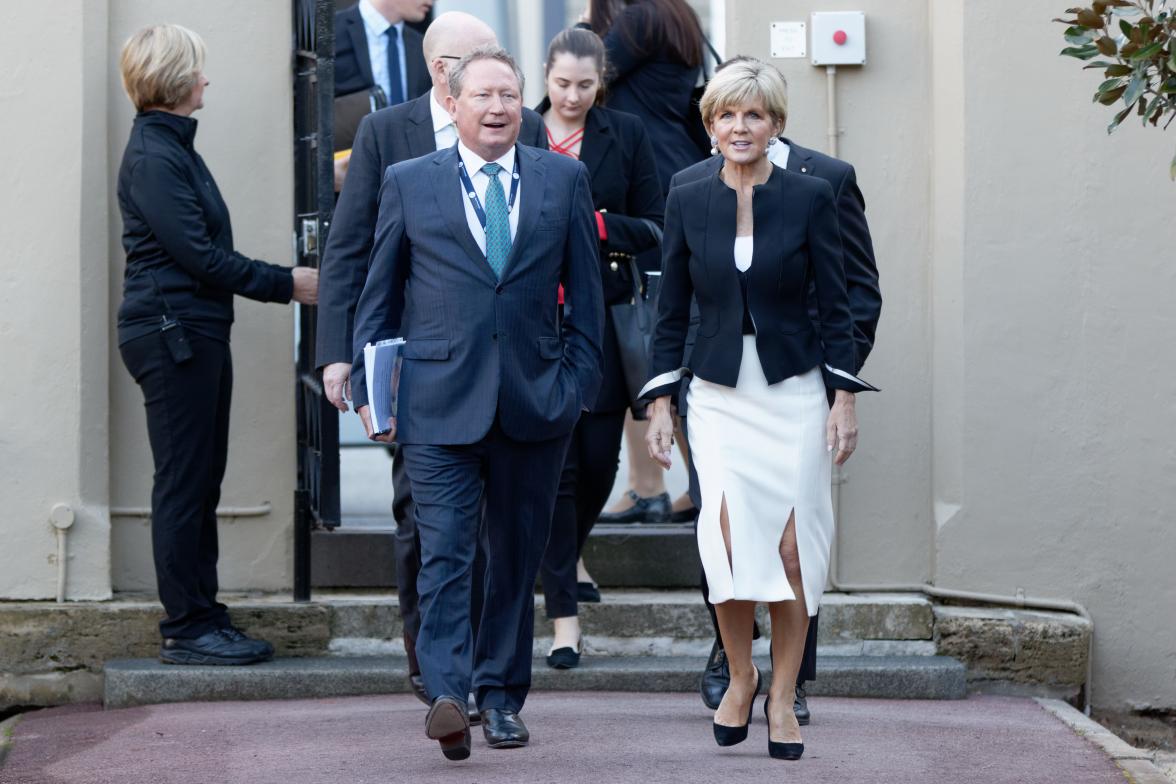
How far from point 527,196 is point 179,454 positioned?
2060mm

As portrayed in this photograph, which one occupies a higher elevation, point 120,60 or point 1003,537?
point 120,60

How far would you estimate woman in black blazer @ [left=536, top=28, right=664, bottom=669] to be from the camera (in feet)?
22.2

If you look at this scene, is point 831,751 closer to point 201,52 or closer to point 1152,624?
point 1152,624

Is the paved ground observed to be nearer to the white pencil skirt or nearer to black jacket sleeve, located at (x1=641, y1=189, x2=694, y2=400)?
the white pencil skirt

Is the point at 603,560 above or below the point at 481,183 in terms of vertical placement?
below

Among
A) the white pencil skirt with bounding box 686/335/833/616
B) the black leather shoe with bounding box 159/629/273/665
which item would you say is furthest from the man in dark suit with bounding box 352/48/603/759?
the black leather shoe with bounding box 159/629/273/665

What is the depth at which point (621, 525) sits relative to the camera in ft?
26.2

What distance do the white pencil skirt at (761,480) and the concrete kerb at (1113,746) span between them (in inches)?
46.6

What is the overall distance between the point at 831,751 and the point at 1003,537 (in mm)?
1826

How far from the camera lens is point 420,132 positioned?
6.08 m

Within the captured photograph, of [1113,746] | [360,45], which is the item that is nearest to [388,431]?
[1113,746]

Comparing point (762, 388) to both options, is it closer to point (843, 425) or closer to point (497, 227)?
point (843, 425)

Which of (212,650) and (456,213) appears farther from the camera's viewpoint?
A: (212,650)

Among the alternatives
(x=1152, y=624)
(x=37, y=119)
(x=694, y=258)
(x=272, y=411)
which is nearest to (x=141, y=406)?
(x=272, y=411)
